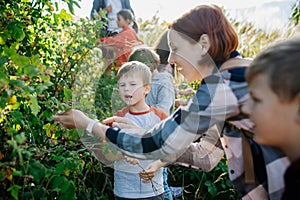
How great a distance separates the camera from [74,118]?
6.81ft

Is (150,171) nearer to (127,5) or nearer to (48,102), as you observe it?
(48,102)

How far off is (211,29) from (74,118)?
63cm

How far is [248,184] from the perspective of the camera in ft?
6.74

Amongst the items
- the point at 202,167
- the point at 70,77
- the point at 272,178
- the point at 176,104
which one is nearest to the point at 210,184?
the point at 176,104

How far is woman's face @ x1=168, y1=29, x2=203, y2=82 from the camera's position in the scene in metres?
2.09

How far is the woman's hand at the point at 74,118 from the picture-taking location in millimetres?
2068

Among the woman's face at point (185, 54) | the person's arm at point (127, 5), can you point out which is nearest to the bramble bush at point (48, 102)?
the woman's face at point (185, 54)

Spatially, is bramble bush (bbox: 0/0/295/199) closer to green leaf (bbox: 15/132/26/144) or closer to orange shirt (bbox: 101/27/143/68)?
green leaf (bbox: 15/132/26/144)

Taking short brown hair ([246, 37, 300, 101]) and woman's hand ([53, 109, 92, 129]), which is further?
woman's hand ([53, 109, 92, 129])

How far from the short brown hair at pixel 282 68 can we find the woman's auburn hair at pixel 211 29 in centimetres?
37

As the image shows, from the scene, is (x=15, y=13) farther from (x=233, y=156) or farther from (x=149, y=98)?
(x=233, y=156)

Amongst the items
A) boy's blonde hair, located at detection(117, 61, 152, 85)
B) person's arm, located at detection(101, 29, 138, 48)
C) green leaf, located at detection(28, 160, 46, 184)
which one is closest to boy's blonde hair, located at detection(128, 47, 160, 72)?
boy's blonde hair, located at detection(117, 61, 152, 85)

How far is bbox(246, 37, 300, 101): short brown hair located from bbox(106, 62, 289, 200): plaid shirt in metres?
0.22

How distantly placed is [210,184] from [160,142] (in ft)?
4.64
